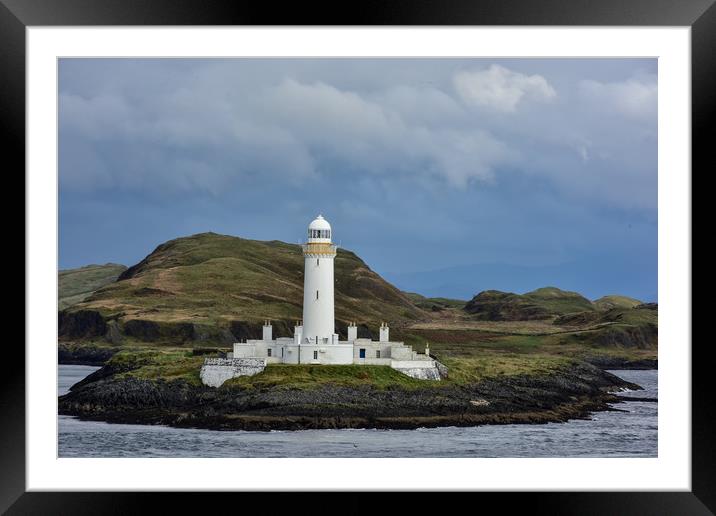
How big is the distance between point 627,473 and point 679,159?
3600 mm

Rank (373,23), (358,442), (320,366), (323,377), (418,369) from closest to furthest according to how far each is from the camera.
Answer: (373,23) → (358,442) → (323,377) → (320,366) → (418,369)

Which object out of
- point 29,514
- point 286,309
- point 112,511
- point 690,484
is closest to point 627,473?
point 690,484

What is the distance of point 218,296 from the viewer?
240ft

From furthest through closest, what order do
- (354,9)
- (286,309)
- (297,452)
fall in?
1. (286,309)
2. (297,452)
3. (354,9)

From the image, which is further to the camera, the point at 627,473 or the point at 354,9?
the point at 627,473

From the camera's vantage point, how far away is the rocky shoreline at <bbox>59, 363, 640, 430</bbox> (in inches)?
1230

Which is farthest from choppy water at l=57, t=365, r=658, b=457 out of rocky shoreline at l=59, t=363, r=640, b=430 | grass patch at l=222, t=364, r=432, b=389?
grass patch at l=222, t=364, r=432, b=389

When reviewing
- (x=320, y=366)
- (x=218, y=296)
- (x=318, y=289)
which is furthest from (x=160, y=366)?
(x=218, y=296)

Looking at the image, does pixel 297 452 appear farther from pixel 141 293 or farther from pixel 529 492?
pixel 141 293

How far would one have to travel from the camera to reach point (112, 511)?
13.4 metres

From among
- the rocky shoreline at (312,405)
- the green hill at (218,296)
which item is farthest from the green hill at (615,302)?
the rocky shoreline at (312,405)

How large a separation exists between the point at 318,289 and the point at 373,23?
2210 centimetres

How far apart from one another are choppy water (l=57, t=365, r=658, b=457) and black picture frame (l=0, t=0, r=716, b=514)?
44.4 ft

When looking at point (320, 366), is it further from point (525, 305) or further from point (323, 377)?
point (525, 305)
